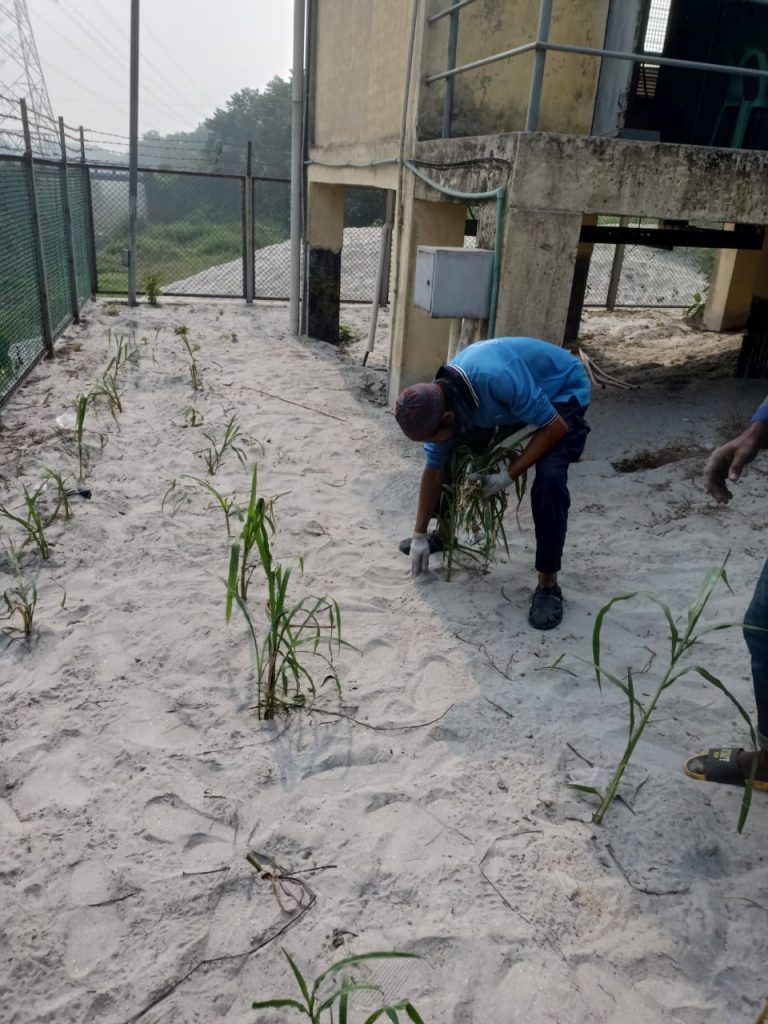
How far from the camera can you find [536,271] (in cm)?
413

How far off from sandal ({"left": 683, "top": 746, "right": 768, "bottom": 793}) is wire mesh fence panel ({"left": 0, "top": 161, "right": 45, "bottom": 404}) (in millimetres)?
5026

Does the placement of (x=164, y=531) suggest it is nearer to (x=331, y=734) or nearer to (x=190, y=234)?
(x=331, y=734)

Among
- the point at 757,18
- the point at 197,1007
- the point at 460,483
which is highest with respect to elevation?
the point at 757,18

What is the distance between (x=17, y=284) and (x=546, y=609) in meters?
4.91

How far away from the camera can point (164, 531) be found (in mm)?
3904

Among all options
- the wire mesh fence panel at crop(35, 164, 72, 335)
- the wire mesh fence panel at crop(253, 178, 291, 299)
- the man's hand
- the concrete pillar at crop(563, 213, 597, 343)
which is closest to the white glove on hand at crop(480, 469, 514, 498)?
the man's hand

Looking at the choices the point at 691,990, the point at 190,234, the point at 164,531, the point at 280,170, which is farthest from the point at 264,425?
the point at 280,170

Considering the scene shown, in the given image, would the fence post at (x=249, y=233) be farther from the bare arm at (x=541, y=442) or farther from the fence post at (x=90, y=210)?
the bare arm at (x=541, y=442)

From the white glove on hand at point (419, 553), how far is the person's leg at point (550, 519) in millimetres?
522

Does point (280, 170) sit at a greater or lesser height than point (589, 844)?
greater

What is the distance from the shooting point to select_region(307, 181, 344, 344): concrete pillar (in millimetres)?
8641

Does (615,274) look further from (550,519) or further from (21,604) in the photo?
(21,604)

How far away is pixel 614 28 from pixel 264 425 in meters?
3.28

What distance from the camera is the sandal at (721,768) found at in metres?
2.28
